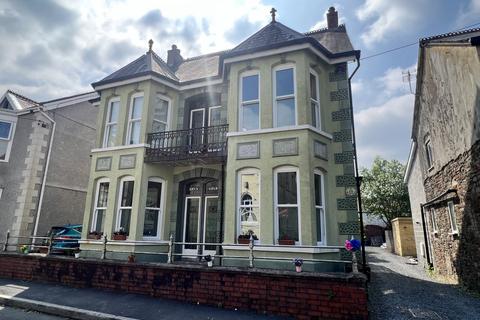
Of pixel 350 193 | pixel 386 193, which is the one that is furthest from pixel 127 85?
pixel 386 193

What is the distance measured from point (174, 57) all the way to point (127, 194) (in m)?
8.01

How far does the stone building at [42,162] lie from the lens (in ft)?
44.1

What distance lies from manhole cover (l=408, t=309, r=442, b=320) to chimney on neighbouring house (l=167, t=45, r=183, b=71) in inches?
538

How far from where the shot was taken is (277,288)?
650 cm

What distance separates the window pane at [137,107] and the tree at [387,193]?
2829 centimetres

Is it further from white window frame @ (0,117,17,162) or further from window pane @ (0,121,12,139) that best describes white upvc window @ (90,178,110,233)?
window pane @ (0,121,12,139)

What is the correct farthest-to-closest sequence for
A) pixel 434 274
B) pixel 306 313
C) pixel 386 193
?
pixel 386 193 → pixel 434 274 → pixel 306 313

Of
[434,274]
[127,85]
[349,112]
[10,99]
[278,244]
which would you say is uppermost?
[10,99]

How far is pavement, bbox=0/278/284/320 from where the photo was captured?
6.31 m

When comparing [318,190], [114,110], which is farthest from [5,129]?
[318,190]

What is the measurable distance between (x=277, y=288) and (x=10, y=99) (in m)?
17.4

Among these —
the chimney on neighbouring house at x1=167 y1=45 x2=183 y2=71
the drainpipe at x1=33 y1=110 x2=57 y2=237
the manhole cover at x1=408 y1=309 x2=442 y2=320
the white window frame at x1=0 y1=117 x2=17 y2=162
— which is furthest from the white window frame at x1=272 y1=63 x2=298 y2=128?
the white window frame at x1=0 y1=117 x2=17 y2=162

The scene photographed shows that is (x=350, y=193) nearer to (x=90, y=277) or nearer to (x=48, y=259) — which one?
(x=90, y=277)

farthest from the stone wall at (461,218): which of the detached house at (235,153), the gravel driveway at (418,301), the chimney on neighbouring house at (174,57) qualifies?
the chimney on neighbouring house at (174,57)
